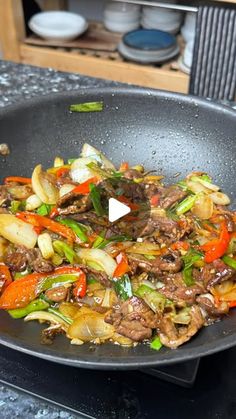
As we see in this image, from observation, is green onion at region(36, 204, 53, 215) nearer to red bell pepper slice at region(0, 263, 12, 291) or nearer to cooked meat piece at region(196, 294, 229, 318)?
red bell pepper slice at region(0, 263, 12, 291)

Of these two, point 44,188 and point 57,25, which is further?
point 57,25

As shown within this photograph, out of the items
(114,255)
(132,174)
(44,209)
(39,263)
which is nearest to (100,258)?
(114,255)

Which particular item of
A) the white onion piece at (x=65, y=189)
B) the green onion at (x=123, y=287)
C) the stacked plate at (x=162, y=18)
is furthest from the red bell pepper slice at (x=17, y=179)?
the stacked plate at (x=162, y=18)

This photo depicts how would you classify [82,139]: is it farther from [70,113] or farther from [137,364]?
[137,364]

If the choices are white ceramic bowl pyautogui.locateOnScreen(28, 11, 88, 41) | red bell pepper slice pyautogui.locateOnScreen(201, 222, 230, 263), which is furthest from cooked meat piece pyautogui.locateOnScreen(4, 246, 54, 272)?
white ceramic bowl pyautogui.locateOnScreen(28, 11, 88, 41)

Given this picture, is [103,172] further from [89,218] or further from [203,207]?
[203,207]

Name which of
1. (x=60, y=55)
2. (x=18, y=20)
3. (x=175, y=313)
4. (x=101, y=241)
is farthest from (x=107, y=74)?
(x=175, y=313)

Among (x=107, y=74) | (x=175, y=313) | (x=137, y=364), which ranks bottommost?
(x=107, y=74)
